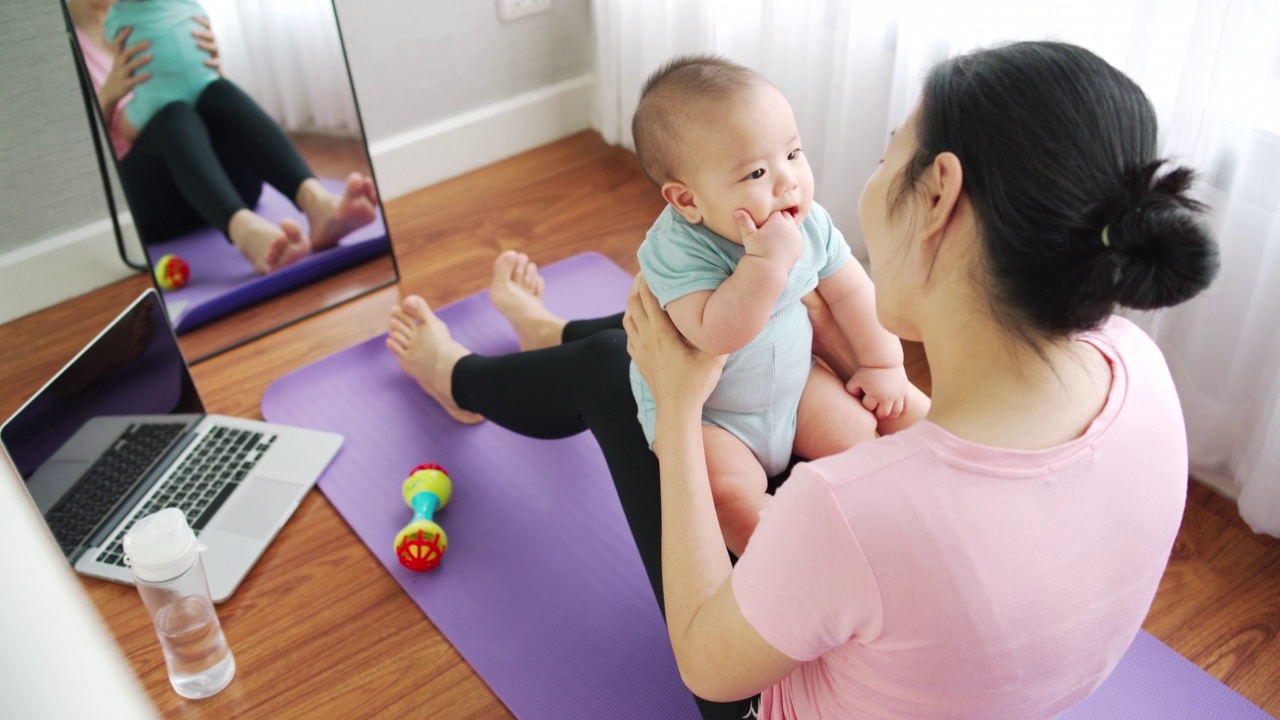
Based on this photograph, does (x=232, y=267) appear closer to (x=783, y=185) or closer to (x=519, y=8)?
(x=519, y=8)

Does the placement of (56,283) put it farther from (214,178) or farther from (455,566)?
(455,566)

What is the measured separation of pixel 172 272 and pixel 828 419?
1425 millimetres

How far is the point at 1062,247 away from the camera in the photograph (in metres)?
0.82

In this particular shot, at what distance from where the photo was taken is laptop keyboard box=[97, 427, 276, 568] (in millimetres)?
1699

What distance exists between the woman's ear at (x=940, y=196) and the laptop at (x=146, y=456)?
124 cm

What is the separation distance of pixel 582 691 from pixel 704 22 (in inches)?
57.4

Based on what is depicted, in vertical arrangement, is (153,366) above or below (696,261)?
below

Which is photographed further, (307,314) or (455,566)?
(307,314)

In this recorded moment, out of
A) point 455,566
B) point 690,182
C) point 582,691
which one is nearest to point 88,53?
point 455,566

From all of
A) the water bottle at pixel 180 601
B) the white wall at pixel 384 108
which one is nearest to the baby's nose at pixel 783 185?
the water bottle at pixel 180 601

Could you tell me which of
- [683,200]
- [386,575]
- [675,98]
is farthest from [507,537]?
[675,98]

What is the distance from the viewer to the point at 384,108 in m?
2.52

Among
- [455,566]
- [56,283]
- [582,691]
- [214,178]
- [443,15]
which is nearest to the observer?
[582,691]

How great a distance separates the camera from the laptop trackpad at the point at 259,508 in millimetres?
1727
